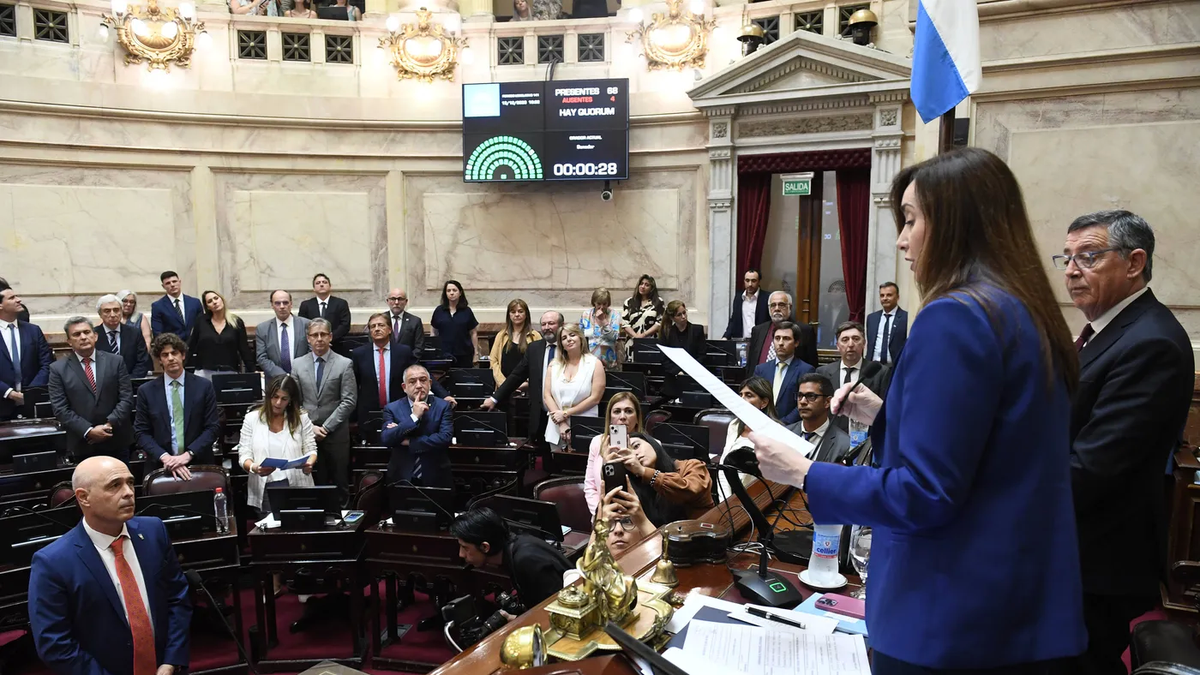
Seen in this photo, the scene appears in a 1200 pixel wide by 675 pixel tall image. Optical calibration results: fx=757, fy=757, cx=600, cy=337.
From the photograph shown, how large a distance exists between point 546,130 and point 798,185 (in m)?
3.48

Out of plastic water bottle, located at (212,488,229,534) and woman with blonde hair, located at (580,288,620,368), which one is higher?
woman with blonde hair, located at (580,288,620,368)

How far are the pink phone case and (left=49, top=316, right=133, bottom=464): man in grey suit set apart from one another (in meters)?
5.73

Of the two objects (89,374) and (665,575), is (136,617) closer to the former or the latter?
(665,575)

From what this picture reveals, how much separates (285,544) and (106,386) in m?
2.66

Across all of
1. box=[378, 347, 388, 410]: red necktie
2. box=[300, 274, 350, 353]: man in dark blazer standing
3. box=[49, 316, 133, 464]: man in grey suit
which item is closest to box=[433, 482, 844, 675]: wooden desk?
box=[378, 347, 388, 410]: red necktie

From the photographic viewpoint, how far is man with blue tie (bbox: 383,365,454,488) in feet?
17.4

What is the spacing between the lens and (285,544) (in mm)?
4301

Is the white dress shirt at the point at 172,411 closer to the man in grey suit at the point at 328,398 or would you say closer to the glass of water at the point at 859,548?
the man in grey suit at the point at 328,398

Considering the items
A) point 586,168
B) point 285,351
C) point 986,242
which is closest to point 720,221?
point 586,168

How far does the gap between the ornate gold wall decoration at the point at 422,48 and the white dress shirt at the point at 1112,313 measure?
32.7ft

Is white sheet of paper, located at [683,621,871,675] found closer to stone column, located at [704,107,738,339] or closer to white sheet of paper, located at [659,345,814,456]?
white sheet of paper, located at [659,345,814,456]

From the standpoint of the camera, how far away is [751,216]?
10.1 m

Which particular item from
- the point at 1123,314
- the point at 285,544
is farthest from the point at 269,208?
the point at 1123,314

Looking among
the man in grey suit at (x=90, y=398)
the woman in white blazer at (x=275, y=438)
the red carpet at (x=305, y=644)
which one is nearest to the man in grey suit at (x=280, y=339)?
the man in grey suit at (x=90, y=398)
